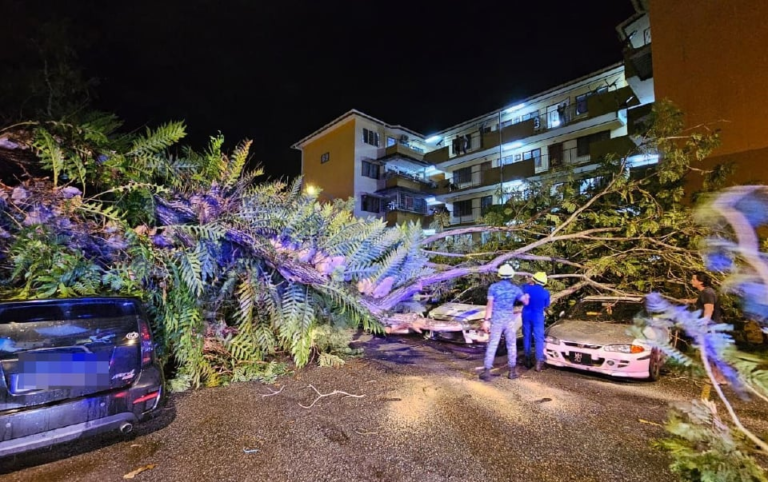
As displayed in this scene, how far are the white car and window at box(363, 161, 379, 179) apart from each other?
71.0 feet

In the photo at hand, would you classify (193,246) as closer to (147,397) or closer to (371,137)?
(147,397)

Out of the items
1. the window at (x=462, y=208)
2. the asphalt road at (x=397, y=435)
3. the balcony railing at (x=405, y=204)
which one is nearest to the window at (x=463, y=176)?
the window at (x=462, y=208)

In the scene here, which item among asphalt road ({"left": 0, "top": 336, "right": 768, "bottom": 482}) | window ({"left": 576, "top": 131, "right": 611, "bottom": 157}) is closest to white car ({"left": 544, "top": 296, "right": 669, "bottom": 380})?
asphalt road ({"left": 0, "top": 336, "right": 768, "bottom": 482})

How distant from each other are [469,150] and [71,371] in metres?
24.5

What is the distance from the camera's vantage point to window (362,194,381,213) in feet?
88.7

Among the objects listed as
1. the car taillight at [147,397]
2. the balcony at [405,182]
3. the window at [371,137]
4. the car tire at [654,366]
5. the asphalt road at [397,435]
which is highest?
the window at [371,137]

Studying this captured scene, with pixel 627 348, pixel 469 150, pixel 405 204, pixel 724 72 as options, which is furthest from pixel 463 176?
pixel 627 348

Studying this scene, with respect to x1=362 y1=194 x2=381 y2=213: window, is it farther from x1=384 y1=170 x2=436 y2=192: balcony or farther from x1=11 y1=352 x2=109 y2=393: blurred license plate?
x1=11 y1=352 x2=109 y2=393: blurred license plate

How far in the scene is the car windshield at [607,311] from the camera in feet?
20.6

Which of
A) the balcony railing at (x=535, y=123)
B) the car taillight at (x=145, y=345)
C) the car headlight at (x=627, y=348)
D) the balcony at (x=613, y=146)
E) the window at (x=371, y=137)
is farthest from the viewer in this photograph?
the window at (x=371, y=137)

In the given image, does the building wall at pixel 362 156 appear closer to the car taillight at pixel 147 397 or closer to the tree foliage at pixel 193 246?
the tree foliage at pixel 193 246

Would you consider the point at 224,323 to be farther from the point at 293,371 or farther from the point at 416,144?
→ the point at 416,144

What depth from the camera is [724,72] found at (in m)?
9.36

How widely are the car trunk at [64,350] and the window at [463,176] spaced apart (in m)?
23.8
